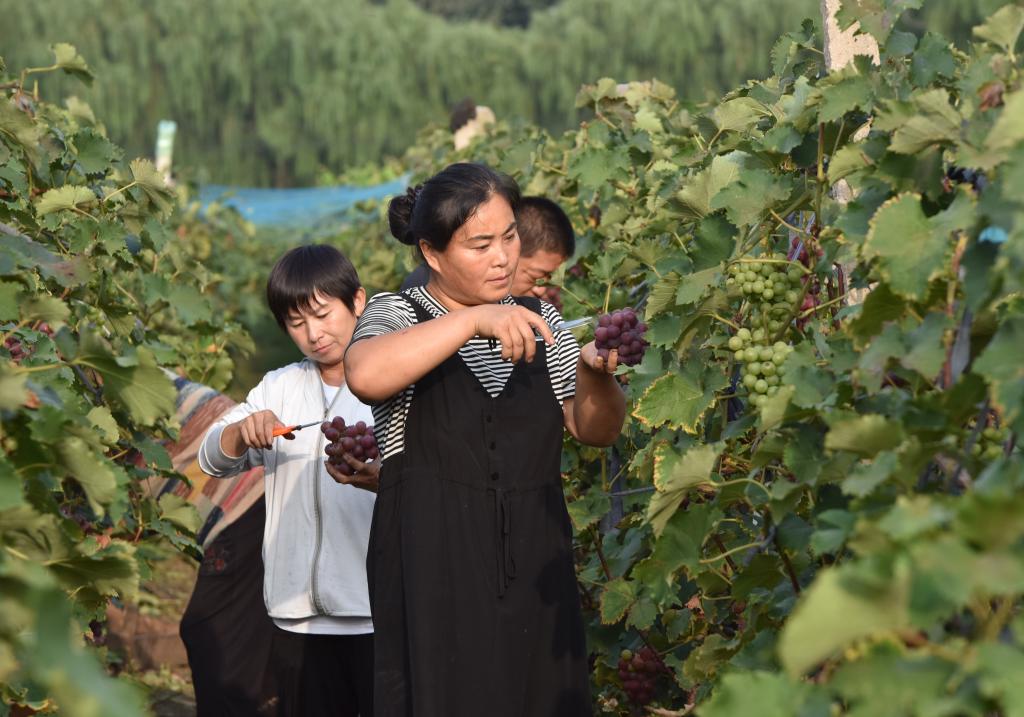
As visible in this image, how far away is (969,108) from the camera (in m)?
1.73

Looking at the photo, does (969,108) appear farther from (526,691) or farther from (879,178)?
(526,691)

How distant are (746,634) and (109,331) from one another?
1.87 meters

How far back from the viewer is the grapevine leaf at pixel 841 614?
3.90ft

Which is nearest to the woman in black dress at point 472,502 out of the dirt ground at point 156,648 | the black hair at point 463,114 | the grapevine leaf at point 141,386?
the grapevine leaf at point 141,386

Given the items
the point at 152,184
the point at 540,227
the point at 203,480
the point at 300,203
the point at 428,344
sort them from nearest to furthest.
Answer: the point at 428,344, the point at 152,184, the point at 540,227, the point at 203,480, the point at 300,203

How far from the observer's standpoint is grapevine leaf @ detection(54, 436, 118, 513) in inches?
67.2

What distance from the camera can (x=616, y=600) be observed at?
10.9ft

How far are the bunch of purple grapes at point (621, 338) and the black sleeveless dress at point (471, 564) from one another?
7.4 inches

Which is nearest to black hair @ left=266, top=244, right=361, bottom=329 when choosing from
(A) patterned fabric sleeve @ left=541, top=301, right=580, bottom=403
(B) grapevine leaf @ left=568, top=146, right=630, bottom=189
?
(B) grapevine leaf @ left=568, top=146, right=630, bottom=189

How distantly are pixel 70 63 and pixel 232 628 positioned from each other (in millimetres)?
1483

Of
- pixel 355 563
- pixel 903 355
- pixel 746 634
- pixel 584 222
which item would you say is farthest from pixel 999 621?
pixel 584 222

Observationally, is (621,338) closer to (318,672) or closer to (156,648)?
(318,672)

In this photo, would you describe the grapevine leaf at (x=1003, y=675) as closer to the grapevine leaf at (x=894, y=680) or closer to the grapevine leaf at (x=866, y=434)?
the grapevine leaf at (x=894, y=680)

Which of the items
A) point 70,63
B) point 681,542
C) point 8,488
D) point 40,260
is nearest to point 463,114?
point 70,63
